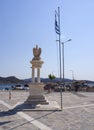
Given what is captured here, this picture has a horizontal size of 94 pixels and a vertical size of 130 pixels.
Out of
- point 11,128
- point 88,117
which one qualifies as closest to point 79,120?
point 88,117

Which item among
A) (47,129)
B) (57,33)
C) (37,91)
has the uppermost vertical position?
(57,33)

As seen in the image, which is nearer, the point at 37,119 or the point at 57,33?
the point at 37,119

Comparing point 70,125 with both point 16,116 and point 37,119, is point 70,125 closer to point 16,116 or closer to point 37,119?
point 37,119

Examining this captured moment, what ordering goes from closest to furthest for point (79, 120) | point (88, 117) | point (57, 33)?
point (79, 120) → point (88, 117) → point (57, 33)

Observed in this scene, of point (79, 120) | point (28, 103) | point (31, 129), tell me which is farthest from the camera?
point (28, 103)

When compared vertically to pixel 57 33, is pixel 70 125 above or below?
below

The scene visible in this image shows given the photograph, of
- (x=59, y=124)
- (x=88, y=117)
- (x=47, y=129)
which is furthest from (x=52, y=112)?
(x=47, y=129)

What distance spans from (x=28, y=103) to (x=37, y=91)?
5.09 ft

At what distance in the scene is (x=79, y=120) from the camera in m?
17.7

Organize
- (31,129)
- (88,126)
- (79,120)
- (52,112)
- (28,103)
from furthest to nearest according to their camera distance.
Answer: (28,103) < (52,112) < (79,120) < (88,126) < (31,129)

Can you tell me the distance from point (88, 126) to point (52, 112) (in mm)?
5492

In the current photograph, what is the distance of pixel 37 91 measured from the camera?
26781 mm

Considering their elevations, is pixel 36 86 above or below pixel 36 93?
above

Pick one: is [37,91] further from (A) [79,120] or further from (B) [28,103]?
(A) [79,120]
